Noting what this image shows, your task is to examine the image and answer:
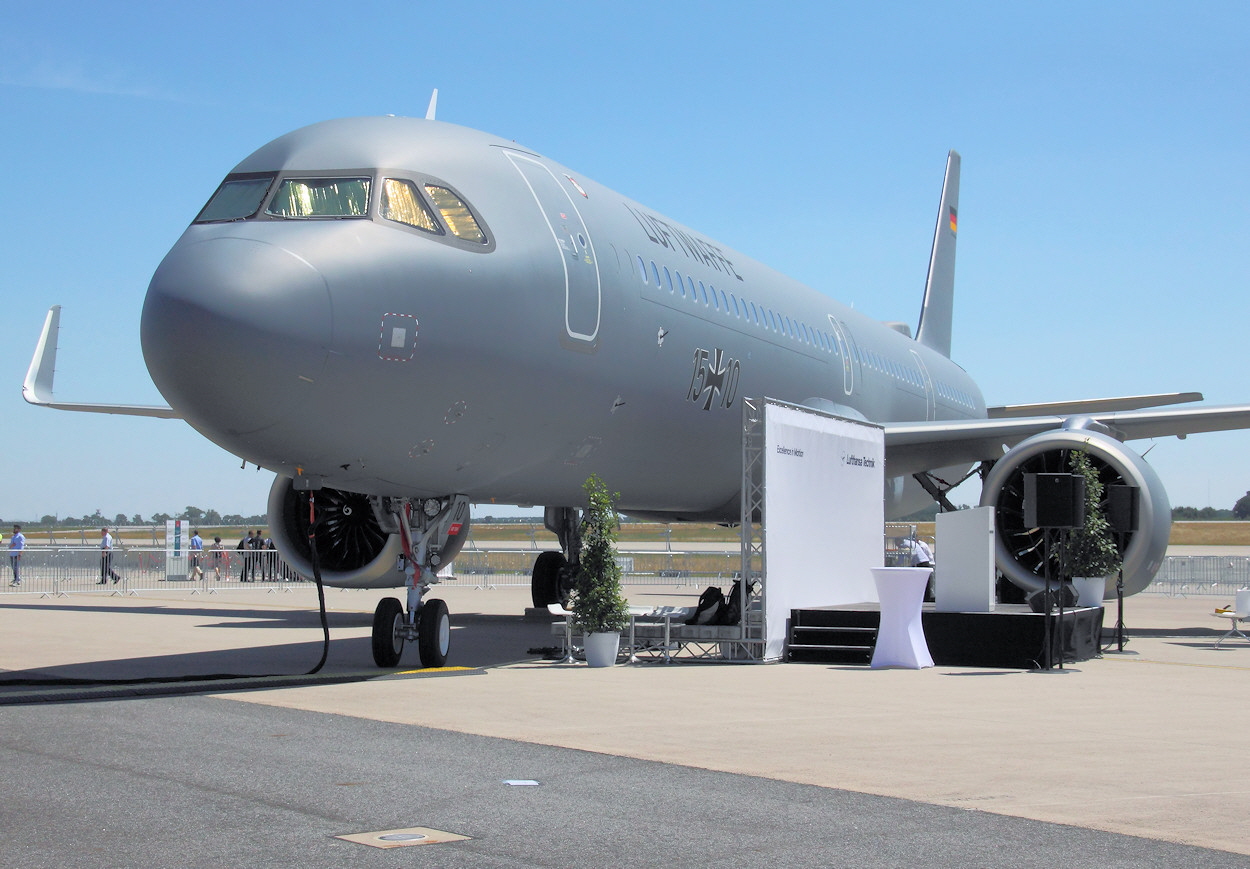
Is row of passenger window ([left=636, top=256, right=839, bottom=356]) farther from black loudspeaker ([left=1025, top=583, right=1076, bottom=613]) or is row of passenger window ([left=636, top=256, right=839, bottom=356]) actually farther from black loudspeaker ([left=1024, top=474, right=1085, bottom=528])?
black loudspeaker ([left=1025, top=583, right=1076, bottom=613])

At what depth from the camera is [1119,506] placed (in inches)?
545

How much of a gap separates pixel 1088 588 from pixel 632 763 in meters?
8.96

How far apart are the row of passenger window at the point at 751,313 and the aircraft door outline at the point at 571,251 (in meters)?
1.09

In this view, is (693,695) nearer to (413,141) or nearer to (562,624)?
(562,624)

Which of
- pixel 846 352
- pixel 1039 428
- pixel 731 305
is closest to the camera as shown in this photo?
pixel 731 305

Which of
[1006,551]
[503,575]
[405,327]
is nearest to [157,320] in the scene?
[405,327]

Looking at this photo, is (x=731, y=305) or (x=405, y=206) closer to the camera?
(x=405, y=206)

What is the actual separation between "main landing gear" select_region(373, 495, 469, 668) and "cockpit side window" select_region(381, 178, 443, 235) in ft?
8.30

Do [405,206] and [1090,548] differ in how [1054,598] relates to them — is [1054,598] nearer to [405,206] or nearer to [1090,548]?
[1090,548]

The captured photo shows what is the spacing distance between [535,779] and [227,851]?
174 centimetres

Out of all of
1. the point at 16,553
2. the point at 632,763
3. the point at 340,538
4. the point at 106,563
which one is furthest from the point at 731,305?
the point at 16,553

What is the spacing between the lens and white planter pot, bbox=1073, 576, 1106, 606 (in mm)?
13961

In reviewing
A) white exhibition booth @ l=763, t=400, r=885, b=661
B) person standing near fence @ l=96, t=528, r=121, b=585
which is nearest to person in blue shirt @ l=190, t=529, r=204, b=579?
person standing near fence @ l=96, t=528, r=121, b=585

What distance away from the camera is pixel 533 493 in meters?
12.1
